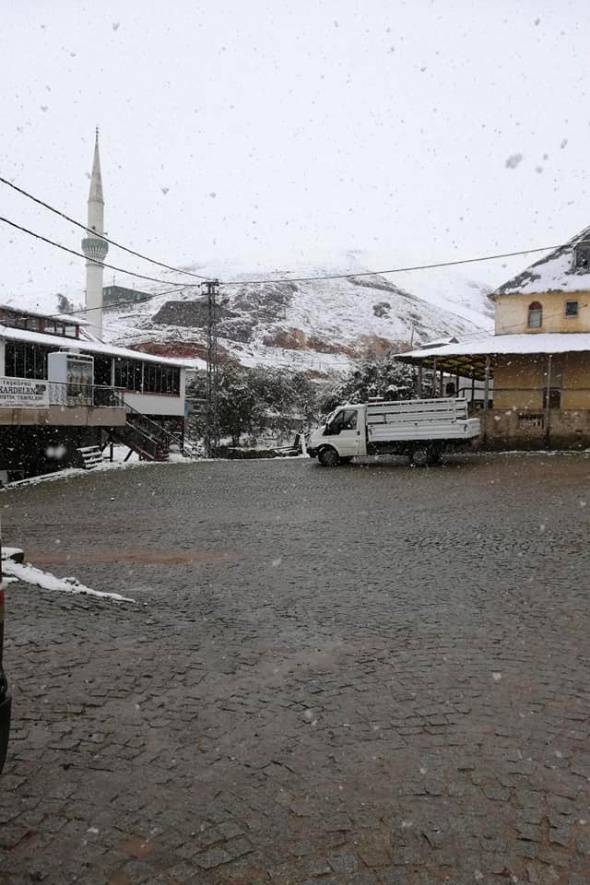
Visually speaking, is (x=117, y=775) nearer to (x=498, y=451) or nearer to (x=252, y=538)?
(x=252, y=538)

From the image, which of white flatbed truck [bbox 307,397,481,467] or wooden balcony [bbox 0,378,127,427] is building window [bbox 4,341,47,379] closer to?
wooden balcony [bbox 0,378,127,427]

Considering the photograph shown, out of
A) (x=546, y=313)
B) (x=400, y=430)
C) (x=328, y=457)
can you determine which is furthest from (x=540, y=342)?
(x=328, y=457)

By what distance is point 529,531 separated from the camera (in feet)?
35.3

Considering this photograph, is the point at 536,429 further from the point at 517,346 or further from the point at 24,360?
the point at 24,360

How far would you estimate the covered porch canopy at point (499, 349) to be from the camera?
2903 cm

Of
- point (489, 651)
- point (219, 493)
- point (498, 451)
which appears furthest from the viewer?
point (498, 451)

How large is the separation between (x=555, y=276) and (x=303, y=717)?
34114 mm

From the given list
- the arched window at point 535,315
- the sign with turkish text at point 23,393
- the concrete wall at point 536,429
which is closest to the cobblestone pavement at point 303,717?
the sign with turkish text at point 23,393

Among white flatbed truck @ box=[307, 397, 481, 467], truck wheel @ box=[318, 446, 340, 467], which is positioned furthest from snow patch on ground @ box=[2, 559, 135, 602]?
truck wheel @ box=[318, 446, 340, 467]

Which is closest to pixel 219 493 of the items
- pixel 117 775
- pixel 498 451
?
pixel 117 775

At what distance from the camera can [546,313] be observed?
33625 mm

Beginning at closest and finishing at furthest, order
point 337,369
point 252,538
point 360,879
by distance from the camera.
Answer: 1. point 360,879
2. point 252,538
3. point 337,369

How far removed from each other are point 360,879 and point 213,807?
83 cm

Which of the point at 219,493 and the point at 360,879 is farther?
the point at 219,493
